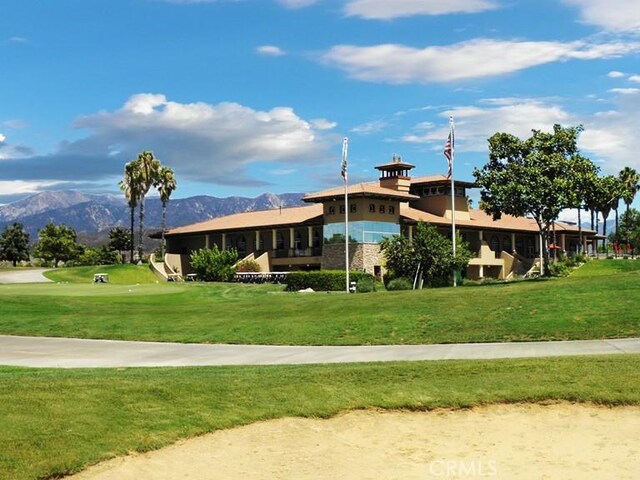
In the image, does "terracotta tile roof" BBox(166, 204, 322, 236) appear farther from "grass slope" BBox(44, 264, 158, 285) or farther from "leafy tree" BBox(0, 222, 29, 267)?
"leafy tree" BBox(0, 222, 29, 267)

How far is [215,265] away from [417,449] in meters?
58.4

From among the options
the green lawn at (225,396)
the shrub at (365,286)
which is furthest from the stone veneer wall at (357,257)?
the green lawn at (225,396)

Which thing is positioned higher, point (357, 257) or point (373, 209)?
point (373, 209)

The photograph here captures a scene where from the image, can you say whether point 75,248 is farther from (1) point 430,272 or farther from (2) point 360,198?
(1) point 430,272

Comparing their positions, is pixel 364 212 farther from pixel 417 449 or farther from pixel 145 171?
pixel 417 449

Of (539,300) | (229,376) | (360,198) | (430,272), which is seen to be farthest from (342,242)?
(229,376)

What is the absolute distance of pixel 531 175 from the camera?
49.0 metres

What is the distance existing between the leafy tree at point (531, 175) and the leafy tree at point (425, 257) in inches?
161

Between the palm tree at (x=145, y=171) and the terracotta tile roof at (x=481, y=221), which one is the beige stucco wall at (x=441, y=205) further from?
the palm tree at (x=145, y=171)

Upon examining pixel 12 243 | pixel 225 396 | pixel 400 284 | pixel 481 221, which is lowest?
pixel 225 396

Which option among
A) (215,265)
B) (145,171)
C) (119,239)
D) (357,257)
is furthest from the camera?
(119,239)

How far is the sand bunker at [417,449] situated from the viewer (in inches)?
382

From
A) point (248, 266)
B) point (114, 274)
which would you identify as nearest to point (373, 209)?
point (248, 266)

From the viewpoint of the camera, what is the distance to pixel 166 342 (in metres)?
27.6
